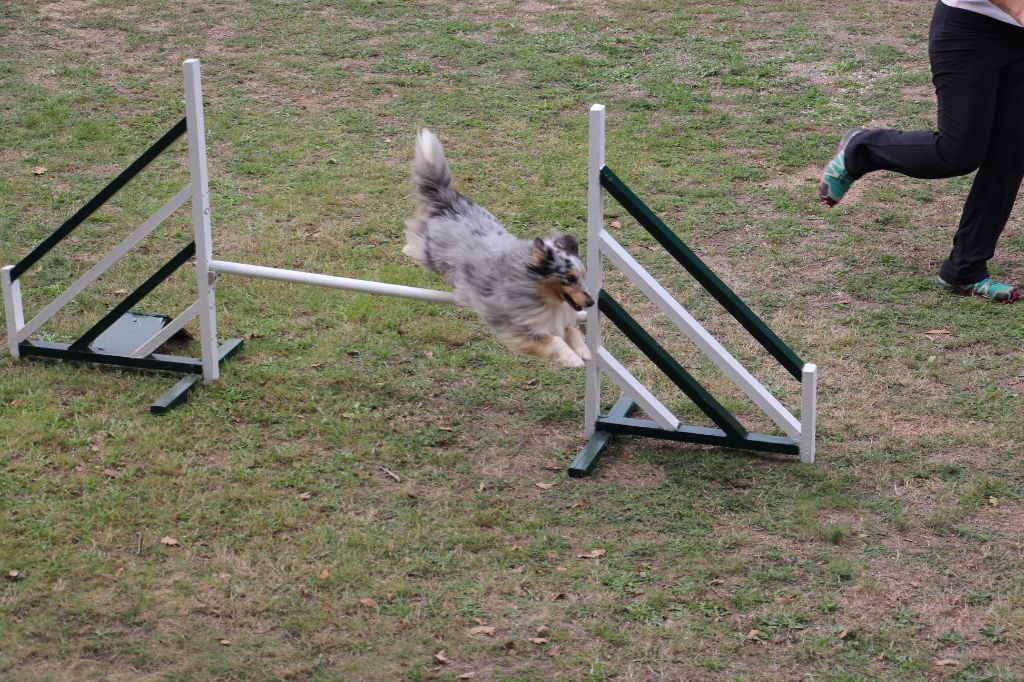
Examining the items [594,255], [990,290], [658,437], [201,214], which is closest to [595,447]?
→ [658,437]

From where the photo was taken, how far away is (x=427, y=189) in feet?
17.1

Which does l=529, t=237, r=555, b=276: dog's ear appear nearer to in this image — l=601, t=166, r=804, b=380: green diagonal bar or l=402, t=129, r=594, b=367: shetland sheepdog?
l=402, t=129, r=594, b=367: shetland sheepdog

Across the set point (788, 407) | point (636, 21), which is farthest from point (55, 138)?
point (788, 407)

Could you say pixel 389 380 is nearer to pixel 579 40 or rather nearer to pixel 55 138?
pixel 55 138

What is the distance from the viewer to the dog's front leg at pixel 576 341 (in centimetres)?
499

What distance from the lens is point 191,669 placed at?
3809 mm

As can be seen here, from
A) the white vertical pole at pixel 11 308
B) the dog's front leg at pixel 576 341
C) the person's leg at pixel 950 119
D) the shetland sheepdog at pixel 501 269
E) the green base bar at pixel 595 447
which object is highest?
the person's leg at pixel 950 119

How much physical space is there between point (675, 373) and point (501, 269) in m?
0.81

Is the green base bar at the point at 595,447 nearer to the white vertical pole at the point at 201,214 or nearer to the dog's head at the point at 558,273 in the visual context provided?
the dog's head at the point at 558,273

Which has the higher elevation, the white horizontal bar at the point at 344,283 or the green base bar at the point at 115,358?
the white horizontal bar at the point at 344,283

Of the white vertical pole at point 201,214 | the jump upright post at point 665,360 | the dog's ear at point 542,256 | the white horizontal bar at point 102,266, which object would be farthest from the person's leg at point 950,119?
the white horizontal bar at point 102,266

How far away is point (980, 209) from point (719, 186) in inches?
71.1

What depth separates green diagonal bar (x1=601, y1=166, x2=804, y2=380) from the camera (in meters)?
4.73

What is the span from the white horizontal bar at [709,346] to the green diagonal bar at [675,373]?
0.40 ft
